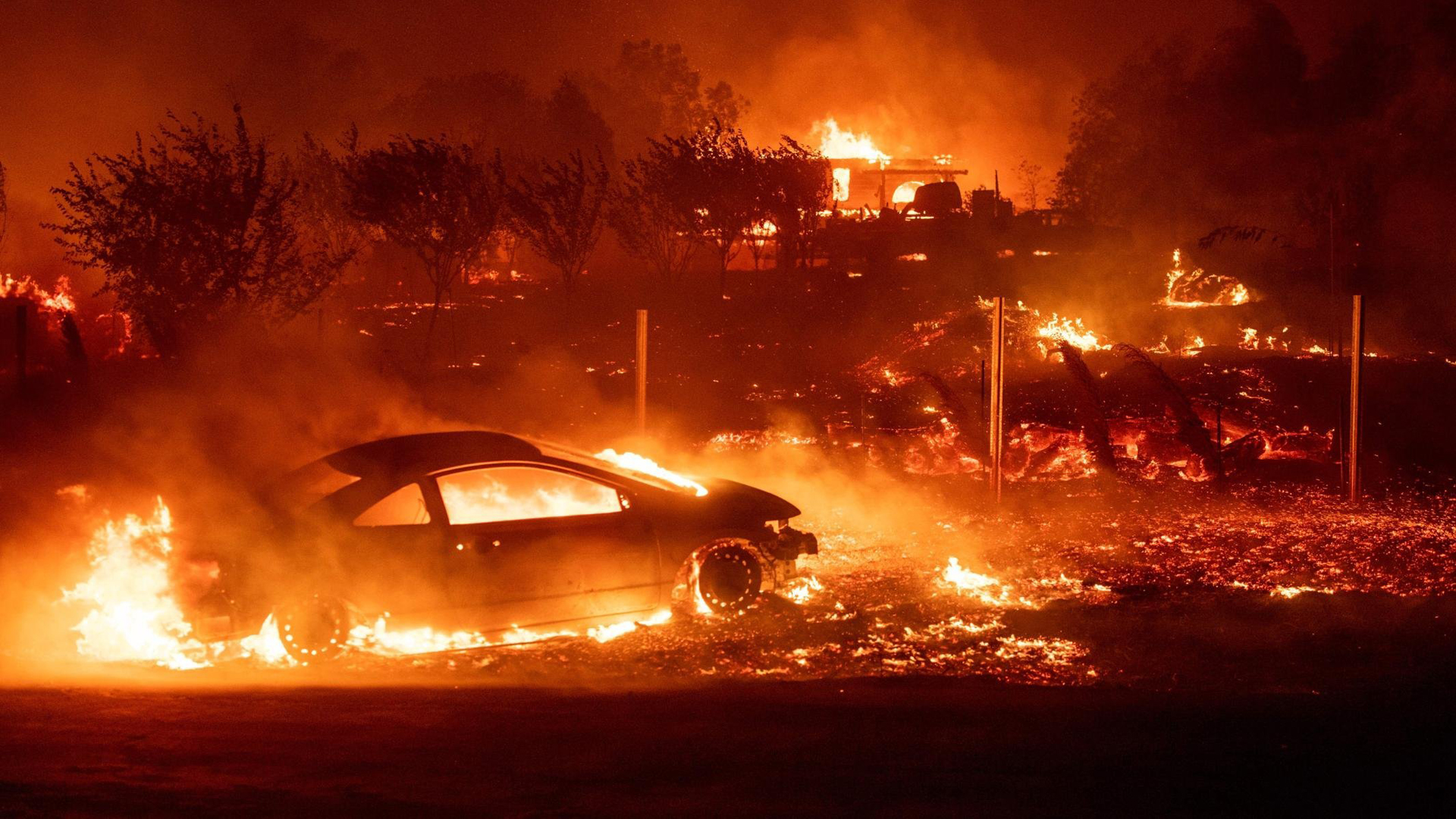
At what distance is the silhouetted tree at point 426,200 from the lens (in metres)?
→ 26.3

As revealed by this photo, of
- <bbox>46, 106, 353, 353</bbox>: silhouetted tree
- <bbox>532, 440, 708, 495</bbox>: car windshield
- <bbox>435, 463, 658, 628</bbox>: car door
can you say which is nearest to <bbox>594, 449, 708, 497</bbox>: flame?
<bbox>532, 440, 708, 495</bbox>: car windshield

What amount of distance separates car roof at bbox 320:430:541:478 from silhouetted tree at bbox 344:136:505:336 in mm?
20370

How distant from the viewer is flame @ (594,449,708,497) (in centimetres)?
710

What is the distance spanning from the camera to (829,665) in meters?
6.09

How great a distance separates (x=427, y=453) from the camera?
6.38 metres

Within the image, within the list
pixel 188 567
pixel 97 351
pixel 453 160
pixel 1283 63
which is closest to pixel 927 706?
pixel 188 567

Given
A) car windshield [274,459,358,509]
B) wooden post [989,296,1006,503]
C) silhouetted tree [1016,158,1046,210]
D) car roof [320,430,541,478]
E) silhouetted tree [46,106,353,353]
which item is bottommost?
car windshield [274,459,358,509]

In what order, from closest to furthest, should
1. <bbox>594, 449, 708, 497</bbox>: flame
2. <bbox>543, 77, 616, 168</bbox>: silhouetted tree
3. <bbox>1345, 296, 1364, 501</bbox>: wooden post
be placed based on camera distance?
<bbox>594, 449, 708, 497</bbox>: flame, <bbox>1345, 296, 1364, 501</bbox>: wooden post, <bbox>543, 77, 616, 168</bbox>: silhouetted tree

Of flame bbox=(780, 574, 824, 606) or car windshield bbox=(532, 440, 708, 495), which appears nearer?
car windshield bbox=(532, 440, 708, 495)

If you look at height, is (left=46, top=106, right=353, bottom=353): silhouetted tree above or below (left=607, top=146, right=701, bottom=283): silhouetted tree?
below

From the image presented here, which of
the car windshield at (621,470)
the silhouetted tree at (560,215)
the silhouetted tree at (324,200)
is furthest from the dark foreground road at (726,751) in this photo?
the silhouetted tree at (324,200)

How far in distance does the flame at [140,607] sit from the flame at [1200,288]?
83.5 ft

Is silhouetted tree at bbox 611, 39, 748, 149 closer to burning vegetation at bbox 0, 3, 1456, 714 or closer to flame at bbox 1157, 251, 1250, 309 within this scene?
burning vegetation at bbox 0, 3, 1456, 714

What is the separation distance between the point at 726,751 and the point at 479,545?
2054 millimetres
